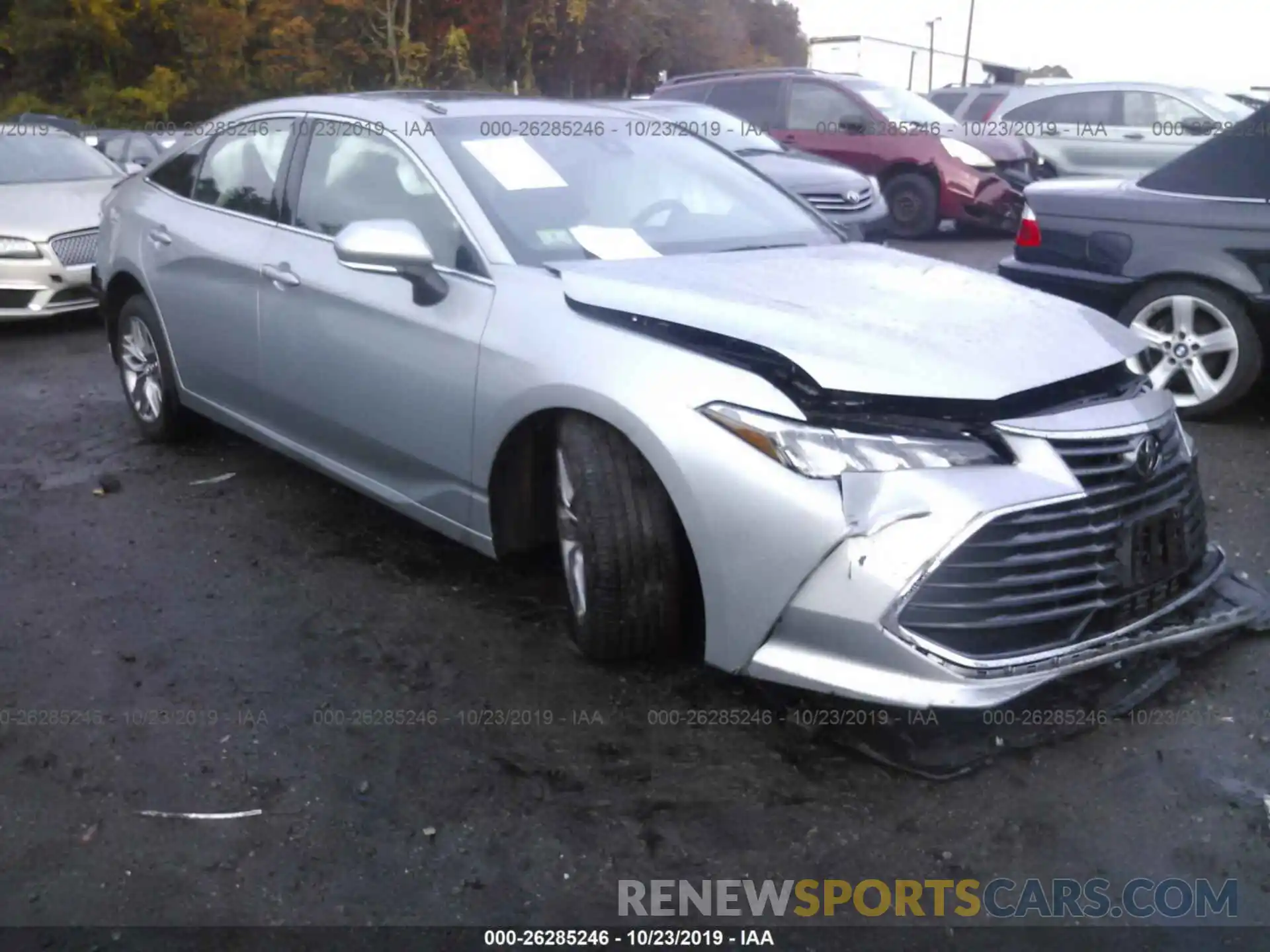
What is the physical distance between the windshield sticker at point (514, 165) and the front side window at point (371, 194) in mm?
205

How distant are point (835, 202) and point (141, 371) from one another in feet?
19.2

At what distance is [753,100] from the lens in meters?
13.5

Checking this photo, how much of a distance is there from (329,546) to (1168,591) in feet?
9.29

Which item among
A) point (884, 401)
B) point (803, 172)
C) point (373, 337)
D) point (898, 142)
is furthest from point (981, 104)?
point (884, 401)

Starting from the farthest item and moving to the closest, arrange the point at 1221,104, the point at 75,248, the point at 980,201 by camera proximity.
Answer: the point at 1221,104 < the point at 980,201 < the point at 75,248

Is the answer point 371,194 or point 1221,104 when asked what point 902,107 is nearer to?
point 1221,104

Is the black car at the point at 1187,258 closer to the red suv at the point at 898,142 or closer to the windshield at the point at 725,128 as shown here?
the windshield at the point at 725,128

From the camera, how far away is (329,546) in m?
4.59

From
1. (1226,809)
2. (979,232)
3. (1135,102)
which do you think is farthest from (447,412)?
(1135,102)

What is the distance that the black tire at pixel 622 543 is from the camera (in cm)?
324

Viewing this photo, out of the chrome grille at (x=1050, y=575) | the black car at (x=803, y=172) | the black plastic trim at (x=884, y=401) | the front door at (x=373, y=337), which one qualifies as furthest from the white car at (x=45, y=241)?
the chrome grille at (x=1050, y=575)

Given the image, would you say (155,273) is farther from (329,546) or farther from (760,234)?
(760,234)

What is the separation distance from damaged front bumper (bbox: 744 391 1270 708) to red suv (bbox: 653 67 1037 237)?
999 centimetres

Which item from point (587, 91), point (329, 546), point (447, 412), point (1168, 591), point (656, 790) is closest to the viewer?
point (656, 790)
